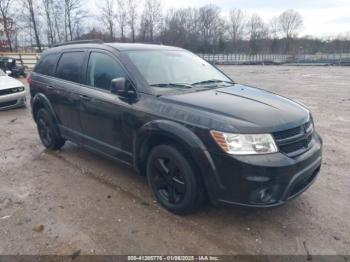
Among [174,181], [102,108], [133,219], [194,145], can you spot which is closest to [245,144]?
[194,145]

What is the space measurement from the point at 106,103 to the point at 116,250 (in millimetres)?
1805

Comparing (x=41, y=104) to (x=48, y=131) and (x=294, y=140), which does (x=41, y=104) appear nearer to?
(x=48, y=131)

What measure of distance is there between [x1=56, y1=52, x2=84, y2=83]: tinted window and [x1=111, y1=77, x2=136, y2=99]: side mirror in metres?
1.21

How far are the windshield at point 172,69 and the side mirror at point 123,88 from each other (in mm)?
212

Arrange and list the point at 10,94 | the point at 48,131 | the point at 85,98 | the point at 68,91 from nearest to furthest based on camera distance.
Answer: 1. the point at 85,98
2. the point at 68,91
3. the point at 48,131
4. the point at 10,94

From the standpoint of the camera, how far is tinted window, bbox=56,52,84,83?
176 inches

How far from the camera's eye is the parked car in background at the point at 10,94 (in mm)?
9023

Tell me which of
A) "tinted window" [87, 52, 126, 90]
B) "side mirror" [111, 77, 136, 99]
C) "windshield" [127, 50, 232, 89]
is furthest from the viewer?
"tinted window" [87, 52, 126, 90]

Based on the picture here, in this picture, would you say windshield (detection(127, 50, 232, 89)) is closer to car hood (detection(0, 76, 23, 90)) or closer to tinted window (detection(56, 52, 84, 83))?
tinted window (detection(56, 52, 84, 83))

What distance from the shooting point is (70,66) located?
468 cm

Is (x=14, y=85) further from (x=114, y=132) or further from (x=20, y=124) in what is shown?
(x=114, y=132)

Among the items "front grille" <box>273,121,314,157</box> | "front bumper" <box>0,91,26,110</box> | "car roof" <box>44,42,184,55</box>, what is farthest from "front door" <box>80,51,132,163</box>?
"front bumper" <box>0,91,26,110</box>

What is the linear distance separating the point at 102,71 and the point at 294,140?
8.30ft

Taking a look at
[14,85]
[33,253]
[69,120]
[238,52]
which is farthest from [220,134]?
[238,52]
